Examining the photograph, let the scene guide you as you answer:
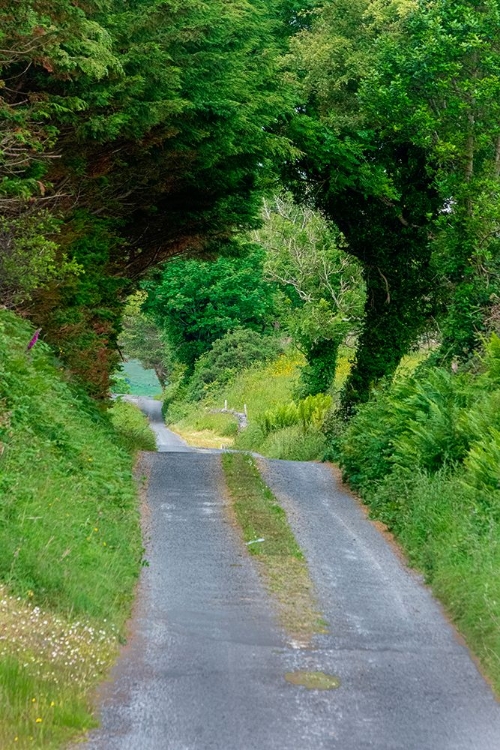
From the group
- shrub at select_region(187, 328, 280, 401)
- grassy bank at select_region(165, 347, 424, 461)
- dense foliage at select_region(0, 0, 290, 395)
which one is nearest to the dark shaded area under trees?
dense foliage at select_region(0, 0, 290, 395)

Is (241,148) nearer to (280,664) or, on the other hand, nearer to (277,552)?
(277,552)

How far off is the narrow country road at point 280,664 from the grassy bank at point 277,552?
0.17 meters

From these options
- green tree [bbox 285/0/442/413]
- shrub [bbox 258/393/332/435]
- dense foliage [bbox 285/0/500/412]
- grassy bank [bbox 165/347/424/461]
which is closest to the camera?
dense foliage [bbox 285/0/500/412]

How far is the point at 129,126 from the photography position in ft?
55.7

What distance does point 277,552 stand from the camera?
12.8 metres

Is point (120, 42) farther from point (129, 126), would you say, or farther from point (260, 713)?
point (260, 713)

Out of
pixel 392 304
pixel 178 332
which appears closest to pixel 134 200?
pixel 392 304

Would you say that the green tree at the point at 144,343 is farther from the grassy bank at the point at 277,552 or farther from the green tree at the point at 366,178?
the grassy bank at the point at 277,552

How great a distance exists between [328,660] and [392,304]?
782 inches

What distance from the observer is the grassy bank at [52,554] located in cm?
688

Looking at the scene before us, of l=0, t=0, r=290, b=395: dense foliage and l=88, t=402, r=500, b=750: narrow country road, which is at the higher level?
l=0, t=0, r=290, b=395: dense foliage

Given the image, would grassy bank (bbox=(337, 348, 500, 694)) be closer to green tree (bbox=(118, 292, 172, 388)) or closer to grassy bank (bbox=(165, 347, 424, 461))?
grassy bank (bbox=(165, 347, 424, 461))

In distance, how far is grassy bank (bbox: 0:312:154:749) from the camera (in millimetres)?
6883

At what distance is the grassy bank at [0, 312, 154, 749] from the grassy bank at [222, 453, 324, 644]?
5.18 feet
